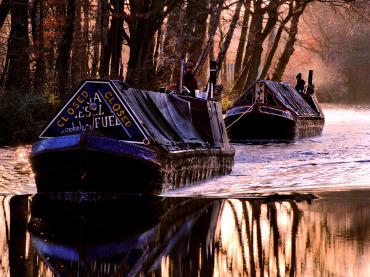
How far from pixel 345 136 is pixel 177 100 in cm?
1725

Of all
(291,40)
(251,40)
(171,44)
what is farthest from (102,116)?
(291,40)

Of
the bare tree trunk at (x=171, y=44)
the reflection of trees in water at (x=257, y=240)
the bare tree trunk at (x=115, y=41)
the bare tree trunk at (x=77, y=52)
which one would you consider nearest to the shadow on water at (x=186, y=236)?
the reflection of trees in water at (x=257, y=240)

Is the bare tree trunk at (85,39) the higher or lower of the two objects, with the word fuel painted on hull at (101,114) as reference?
higher

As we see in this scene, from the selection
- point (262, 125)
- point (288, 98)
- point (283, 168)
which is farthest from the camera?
point (288, 98)

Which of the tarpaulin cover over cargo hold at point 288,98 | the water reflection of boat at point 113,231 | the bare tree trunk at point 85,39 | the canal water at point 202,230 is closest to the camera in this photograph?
the canal water at point 202,230

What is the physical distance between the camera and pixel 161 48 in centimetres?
3862

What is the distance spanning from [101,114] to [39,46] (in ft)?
55.3

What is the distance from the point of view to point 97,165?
15984 mm

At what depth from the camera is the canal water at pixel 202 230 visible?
10445 millimetres

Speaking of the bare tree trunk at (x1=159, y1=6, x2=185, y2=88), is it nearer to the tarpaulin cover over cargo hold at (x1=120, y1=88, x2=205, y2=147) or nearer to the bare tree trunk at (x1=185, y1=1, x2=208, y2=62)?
the bare tree trunk at (x1=185, y1=1, x2=208, y2=62)

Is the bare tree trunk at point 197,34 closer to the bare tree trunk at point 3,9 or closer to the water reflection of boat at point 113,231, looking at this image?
the bare tree trunk at point 3,9

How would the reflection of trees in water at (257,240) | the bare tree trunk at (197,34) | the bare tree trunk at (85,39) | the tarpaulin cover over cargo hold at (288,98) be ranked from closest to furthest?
1. the reflection of trees in water at (257,240)
2. the tarpaulin cover over cargo hold at (288,98)
3. the bare tree trunk at (85,39)
4. the bare tree trunk at (197,34)

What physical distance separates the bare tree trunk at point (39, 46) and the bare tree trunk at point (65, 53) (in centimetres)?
54

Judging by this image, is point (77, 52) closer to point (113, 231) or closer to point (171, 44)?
point (171, 44)
